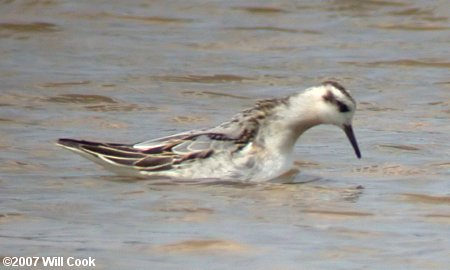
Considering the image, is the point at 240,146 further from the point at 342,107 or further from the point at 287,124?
the point at 342,107

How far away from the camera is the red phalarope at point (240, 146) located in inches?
450

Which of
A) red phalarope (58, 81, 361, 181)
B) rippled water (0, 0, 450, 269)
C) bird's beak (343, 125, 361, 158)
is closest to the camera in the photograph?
rippled water (0, 0, 450, 269)

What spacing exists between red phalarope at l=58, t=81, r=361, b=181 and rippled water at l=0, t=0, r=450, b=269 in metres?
0.15

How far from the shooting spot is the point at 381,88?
15492 mm

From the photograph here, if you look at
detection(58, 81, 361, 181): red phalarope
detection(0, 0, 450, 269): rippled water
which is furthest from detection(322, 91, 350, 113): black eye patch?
detection(0, 0, 450, 269): rippled water

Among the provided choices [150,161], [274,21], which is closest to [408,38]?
[274,21]

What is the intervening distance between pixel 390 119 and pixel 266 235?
4647 mm

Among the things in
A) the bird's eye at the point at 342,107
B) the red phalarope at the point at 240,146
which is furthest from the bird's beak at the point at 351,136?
the bird's eye at the point at 342,107

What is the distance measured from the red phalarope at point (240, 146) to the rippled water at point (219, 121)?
0.48 ft

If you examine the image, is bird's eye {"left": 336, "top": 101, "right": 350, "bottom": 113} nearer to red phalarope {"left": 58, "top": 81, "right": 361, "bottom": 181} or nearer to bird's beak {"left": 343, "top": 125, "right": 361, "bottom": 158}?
red phalarope {"left": 58, "top": 81, "right": 361, "bottom": 181}

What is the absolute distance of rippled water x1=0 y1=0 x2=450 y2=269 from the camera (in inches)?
375

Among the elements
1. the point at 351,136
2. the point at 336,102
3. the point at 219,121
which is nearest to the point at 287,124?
the point at 336,102

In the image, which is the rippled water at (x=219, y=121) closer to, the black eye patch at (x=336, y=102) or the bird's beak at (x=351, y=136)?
the bird's beak at (x=351, y=136)

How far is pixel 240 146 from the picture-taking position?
11570 millimetres
